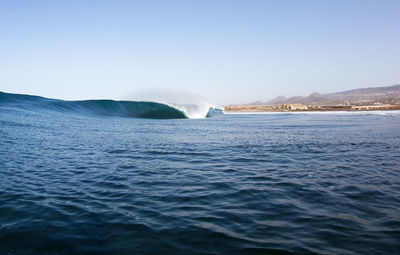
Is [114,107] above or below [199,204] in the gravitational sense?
above

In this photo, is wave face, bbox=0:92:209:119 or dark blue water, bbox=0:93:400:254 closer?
dark blue water, bbox=0:93:400:254

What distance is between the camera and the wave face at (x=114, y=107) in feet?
118

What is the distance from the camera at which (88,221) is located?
4.36m

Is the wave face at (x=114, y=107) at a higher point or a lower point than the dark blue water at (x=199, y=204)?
higher

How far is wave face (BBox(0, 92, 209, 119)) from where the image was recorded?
36000mm

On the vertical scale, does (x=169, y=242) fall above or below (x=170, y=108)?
below

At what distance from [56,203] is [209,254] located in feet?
10.6

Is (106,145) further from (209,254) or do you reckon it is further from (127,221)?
(209,254)

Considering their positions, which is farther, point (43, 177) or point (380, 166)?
point (380, 166)

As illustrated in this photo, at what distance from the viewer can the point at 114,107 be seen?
43.2 meters

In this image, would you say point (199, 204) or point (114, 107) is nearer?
point (199, 204)

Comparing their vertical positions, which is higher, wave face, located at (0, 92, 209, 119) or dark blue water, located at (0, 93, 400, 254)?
wave face, located at (0, 92, 209, 119)

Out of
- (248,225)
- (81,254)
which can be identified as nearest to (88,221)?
(81,254)

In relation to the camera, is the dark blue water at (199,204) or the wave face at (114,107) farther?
the wave face at (114,107)
